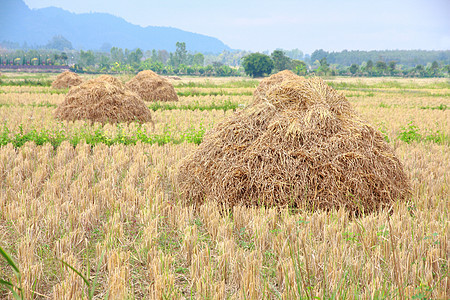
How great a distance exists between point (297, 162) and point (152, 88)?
1451 cm

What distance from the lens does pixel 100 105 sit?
10.3m

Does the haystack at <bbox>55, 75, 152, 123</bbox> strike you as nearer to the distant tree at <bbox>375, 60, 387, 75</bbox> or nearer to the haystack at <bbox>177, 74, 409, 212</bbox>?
the haystack at <bbox>177, 74, 409, 212</bbox>

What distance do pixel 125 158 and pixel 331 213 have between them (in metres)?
4.07

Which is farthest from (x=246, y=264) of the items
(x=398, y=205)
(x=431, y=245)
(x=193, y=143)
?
(x=193, y=143)

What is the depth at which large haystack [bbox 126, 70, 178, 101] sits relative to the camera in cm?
1727

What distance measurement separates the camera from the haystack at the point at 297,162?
13.2 feet

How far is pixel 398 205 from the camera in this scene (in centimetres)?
407

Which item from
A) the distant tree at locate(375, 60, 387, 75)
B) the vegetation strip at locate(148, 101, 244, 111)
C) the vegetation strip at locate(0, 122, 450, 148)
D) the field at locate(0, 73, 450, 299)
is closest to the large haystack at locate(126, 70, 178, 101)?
the vegetation strip at locate(148, 101, 244, 111)

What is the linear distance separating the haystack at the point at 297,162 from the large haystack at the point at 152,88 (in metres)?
13.1

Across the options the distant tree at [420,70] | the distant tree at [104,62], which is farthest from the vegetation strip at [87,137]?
the distant tree at [420,70]

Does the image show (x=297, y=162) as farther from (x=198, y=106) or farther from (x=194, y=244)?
(x=198, y=106)

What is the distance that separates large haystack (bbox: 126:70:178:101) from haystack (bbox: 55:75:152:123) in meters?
6.39

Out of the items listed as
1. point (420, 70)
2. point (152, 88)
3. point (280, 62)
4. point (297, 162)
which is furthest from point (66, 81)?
point (420, 70)

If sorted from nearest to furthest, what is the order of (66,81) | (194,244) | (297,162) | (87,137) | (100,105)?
(194,244) < (297,162) < (87,137) < (100,105) < (66,81)
